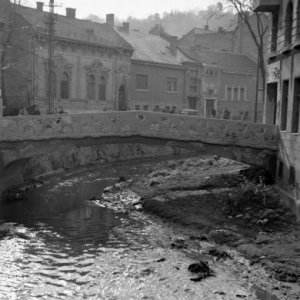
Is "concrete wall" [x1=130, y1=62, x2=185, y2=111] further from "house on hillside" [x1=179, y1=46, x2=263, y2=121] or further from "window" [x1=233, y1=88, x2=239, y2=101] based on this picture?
"window" [x1=233, y1=88, x2=239, y2=101]

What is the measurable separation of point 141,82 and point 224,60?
11.6 metres

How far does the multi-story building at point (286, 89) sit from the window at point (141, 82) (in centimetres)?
2368

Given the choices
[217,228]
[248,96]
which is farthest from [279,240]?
[248,96]

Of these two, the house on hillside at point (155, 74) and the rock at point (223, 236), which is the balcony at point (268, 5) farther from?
the house on hillside at point (155, 74)

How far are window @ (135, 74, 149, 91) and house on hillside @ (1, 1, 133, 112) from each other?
149cm

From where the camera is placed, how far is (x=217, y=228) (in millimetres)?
15859

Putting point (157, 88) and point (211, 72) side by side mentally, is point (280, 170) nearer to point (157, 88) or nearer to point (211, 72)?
point (157, 88)

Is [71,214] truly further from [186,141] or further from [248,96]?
[248,96]

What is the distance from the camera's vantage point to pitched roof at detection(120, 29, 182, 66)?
45.3 meters

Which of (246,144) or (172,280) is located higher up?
(246,144)

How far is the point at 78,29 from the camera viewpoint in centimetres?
4041

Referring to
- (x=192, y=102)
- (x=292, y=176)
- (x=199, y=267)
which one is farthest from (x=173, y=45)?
(x=199, y=267)

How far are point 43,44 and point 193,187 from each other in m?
20.2

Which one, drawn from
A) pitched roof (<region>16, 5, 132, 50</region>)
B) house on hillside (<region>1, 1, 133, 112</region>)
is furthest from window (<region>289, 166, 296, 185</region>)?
pitched roof (<region>16, 5, 132, 50</region>)
